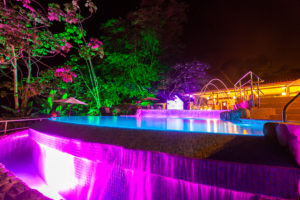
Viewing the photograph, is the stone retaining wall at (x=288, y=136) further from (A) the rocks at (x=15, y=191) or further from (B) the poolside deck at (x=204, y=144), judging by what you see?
(A) the rocks at (x=15, y=191)

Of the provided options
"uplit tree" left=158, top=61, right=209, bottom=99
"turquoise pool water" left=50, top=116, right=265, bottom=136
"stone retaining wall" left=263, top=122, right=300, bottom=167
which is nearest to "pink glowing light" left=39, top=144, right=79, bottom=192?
"turquoise pool water" left=50, top=116, right=265, bottom=136

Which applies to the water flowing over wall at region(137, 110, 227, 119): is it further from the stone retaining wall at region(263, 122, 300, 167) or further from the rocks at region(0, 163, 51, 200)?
the rocks at region(0, 163, 51, 200)

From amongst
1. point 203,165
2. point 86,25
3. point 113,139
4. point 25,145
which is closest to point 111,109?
point 25,145

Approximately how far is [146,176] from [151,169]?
0.16 meters

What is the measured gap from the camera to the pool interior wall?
5.28ft

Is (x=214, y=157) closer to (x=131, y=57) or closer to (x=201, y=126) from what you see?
(x=201, y=126)

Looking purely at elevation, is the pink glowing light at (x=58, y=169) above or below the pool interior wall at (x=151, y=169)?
below

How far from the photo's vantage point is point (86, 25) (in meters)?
14.7

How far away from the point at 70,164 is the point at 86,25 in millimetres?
14622

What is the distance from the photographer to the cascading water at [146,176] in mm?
1601

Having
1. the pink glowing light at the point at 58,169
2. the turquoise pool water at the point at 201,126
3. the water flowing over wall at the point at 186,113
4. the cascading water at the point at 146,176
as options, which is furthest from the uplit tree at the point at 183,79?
the cascading water at the point at 146,176

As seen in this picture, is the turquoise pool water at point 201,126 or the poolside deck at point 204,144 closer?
the poolside deck at point 204,144

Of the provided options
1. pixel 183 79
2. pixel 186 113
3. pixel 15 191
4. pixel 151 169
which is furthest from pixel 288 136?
pixel 183 79

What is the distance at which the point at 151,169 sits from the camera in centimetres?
209
